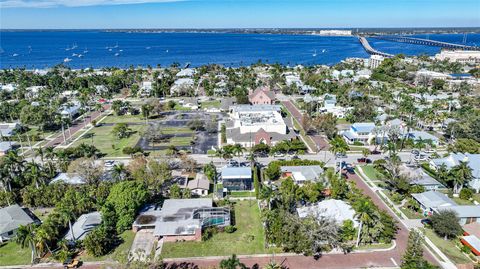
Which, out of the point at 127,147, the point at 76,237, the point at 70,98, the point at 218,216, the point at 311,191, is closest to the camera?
the point at 76,237

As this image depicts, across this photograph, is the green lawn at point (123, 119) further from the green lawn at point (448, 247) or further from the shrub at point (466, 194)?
the shrub at point (466, 194)

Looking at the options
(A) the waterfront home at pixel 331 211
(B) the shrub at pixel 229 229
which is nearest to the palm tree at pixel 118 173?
(B) the shrub at pixel 229 229

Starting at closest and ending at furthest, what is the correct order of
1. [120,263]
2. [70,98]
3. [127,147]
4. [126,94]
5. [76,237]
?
[120,263] → [76,237] → [127,147] → [70,98] → [126,94]

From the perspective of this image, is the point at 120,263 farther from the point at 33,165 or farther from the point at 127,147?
the point at 127,147

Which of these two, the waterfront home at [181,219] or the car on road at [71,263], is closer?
the car on road at [71,263]

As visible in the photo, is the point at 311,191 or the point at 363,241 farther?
the point at 311,191

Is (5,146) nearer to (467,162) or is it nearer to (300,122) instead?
(300,122)

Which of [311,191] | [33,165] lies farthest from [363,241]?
[33,165]

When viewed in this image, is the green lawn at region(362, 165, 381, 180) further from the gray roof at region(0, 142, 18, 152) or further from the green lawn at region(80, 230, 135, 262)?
the gray roof at region(0, 142, 18, 152)
